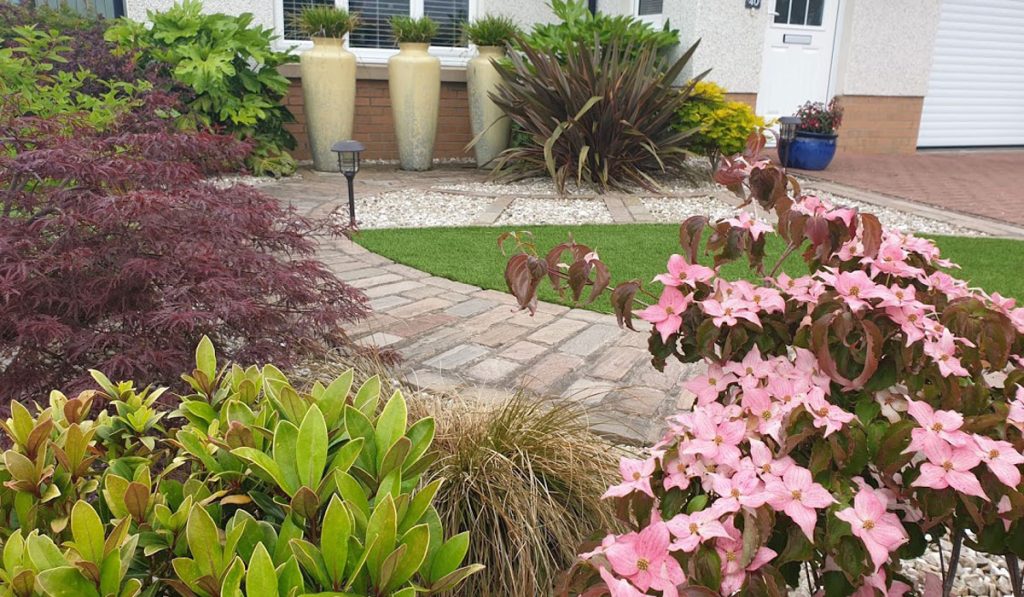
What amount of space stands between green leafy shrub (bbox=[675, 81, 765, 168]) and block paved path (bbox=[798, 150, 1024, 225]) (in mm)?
1321

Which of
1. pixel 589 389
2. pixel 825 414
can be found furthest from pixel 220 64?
pixel 825 414

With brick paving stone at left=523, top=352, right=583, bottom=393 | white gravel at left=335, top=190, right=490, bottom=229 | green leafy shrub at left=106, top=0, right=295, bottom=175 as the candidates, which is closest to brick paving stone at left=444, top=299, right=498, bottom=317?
brick paving stone at left=523, top=352, right=583, bottom=393

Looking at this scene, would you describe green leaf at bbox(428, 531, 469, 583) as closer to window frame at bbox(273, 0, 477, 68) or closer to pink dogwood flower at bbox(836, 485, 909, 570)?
pink dogwood flower at bbox(836, 485, 909, 570)

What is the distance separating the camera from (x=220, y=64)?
21.9 feet

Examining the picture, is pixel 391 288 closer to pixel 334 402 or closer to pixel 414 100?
pixel 334 402

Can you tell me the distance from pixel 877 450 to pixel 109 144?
226 centimetres

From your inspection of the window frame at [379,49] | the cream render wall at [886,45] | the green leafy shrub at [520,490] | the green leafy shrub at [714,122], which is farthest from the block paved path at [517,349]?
the cream render wall at [886,45]

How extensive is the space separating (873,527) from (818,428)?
150 millimetres

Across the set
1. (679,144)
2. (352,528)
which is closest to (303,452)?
(352,528)

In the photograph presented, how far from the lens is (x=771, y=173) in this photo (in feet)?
5.28

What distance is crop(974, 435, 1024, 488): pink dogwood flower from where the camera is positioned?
1045 millimetres

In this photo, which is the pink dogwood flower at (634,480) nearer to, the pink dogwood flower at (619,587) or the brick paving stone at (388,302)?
the pink dogwood flower at (619,587)

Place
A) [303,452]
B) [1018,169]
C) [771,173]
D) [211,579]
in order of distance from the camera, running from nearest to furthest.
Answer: [211,579], [303,452], [771,173], [1018,169]

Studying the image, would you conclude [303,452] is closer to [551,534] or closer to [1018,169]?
[551,534]
